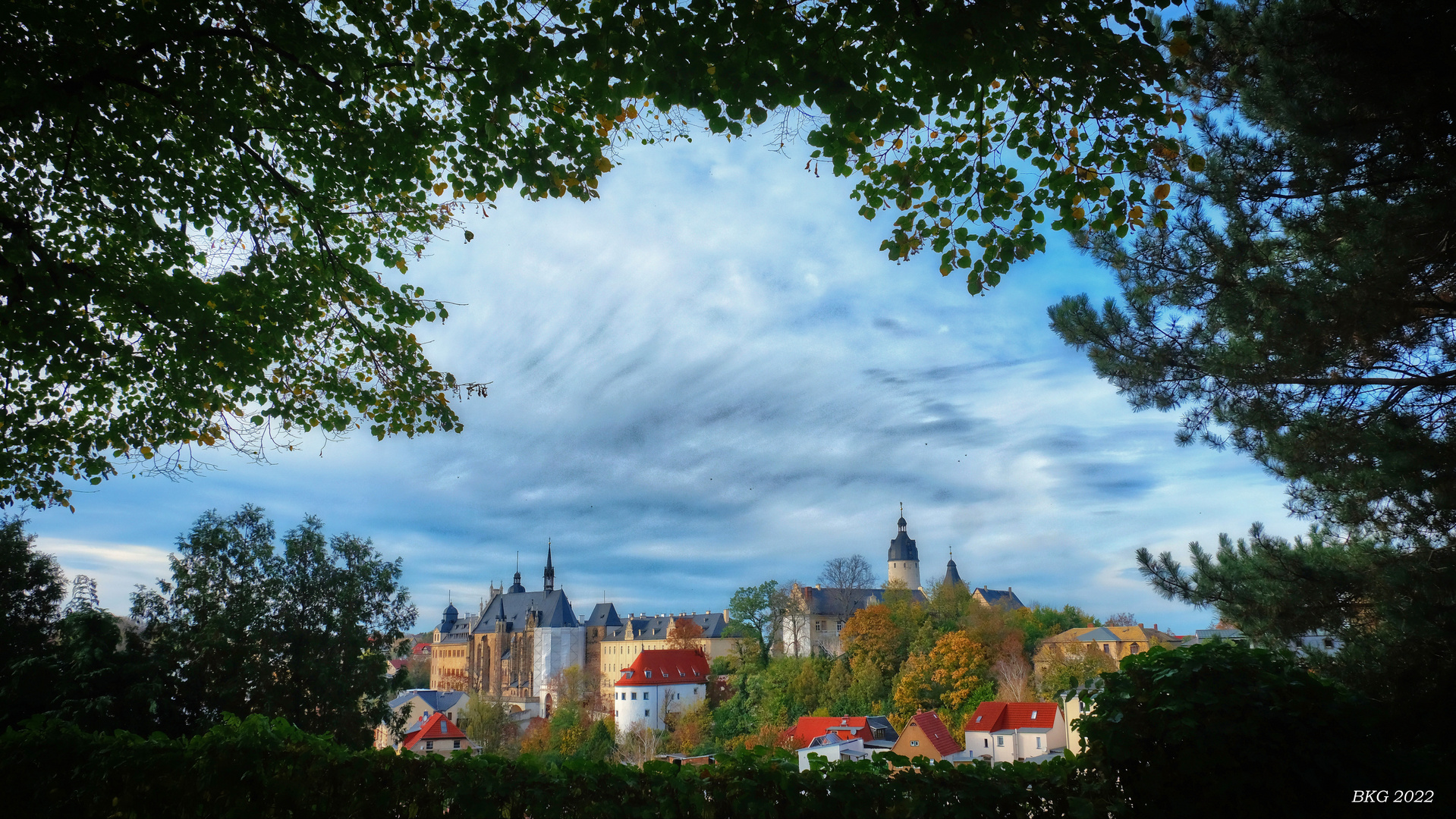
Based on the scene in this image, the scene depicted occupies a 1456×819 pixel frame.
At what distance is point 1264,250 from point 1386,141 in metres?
1.07

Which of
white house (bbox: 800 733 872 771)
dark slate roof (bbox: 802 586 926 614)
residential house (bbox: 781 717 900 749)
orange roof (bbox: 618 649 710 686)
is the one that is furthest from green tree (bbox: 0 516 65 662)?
dark slate roof (bbox: 802 586 926 614)

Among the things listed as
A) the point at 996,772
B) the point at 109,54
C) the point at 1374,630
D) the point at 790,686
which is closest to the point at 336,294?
the point at 109,54

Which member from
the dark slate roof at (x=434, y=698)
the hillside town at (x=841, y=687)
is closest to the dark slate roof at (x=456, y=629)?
the hillside town at (x=841, y=687)

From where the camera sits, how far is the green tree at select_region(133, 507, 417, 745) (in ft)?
42.0

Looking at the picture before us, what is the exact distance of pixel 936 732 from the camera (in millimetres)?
18078

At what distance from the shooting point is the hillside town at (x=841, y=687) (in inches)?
672

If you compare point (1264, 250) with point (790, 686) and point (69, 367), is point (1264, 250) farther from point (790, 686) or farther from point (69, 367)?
point (790, 686)

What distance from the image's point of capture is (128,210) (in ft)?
18.5

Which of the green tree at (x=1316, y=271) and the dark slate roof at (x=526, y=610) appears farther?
the dark slate roof at (x=526, y=610)

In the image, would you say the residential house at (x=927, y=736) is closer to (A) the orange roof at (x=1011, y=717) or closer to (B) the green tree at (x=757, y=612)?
(A) the orange roof at (x=1011, y=717)

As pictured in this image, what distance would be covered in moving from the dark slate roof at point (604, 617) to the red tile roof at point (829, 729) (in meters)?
46.3

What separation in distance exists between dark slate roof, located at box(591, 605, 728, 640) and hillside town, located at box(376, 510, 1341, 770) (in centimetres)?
59

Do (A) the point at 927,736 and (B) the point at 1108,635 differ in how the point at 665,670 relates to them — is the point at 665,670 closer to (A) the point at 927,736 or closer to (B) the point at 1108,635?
(B) the point at 1108,635

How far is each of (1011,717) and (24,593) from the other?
60.9ft
